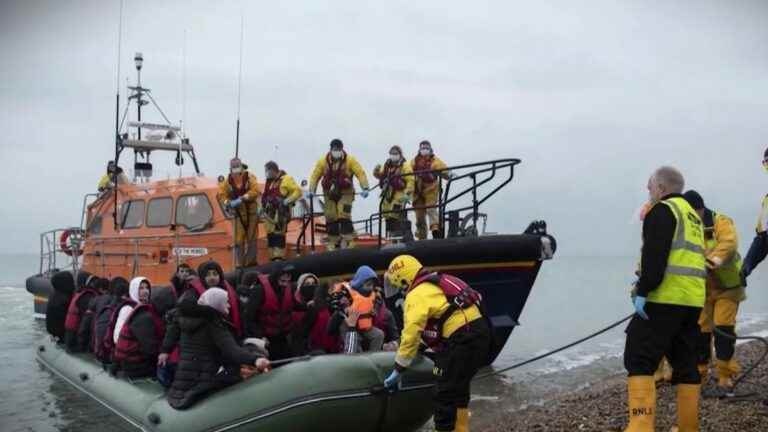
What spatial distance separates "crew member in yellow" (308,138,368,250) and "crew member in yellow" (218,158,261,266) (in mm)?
872

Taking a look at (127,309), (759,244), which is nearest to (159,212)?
(127,309)

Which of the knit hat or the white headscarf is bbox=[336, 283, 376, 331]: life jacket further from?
the white headscarf

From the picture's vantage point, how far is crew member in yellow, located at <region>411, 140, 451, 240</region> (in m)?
8.84

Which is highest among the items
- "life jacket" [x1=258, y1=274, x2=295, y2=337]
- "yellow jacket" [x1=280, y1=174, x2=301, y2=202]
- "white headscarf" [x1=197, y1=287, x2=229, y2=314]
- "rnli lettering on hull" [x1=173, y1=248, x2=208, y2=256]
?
"yellow jacket" [x1=280, y1=174, x2=301, y2=202]

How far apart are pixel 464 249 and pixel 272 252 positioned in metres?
2.47

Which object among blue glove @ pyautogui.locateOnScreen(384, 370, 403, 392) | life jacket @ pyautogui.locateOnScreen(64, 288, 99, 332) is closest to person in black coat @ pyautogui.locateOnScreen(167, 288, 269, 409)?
blue glove @ pyautogui.locateOnScreen(384, 370, 403, 392)

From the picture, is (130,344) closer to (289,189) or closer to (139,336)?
(139,336)

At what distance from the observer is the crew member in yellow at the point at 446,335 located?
13.5 ft

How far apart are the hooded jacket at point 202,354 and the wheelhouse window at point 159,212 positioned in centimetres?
512

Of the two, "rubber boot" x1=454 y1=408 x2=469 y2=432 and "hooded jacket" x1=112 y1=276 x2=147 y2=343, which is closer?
"rubber boot" x1=454 y1=408 x2=469 y2=432

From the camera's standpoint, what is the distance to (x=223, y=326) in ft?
16.5

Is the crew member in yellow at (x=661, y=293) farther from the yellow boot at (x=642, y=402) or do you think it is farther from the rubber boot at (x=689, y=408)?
the rubber boot at (x=689, y=408)

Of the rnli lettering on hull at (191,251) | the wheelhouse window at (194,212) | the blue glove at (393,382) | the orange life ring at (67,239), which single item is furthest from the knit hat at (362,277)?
the orange life ring at (67,239)

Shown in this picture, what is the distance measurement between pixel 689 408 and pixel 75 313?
6699 millimetres
